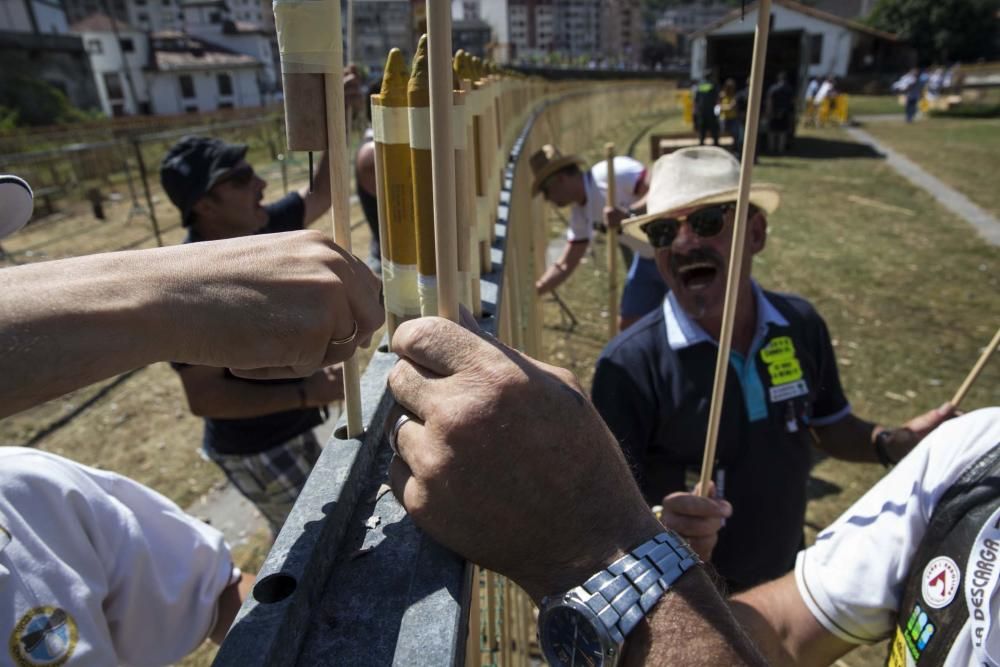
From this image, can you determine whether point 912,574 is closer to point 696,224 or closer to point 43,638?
point 696,224

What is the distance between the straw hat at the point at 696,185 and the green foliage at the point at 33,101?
133 ft

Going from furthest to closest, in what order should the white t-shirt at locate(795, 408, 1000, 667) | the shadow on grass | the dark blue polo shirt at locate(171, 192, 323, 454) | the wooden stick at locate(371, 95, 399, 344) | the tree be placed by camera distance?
1. the tree
2. the shadow on grass
3. the dark blue polo shirt at locate(171, 192, 323, 454)
4. the white t-shirt at locate(795, 408, 1000, 667)
5. the wooden stick at locate(371, 95, 399, 344)

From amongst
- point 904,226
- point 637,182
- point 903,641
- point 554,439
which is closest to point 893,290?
point 904,226

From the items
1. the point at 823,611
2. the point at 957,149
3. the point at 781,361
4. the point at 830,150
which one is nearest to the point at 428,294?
the point at 823,611

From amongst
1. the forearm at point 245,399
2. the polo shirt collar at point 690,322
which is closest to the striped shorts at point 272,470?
the forearm at point 245,399

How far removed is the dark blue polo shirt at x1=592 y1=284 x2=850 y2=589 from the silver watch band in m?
1.42

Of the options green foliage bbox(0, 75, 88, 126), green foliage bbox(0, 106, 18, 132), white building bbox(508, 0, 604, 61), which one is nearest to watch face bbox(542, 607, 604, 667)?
green foliage bbox(0, 106, 18, 132)

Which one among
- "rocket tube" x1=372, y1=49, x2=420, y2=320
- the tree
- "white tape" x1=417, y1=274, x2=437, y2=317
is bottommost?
"white tape" x1=417, y1=274, x2=437, y2=317

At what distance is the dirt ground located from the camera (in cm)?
479

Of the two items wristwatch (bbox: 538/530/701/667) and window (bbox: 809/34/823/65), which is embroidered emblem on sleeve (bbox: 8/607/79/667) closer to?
wristwatch (bbox: 538/530/701/667)

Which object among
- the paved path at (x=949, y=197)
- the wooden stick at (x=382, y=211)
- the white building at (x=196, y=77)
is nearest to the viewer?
the wooden stick at (x=382, y=211)

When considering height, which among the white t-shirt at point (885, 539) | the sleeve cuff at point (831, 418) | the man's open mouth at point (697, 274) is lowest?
the sleeve cuff at point (831, 418)

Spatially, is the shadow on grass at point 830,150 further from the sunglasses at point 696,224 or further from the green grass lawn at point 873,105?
the sunglasses at point 696,224

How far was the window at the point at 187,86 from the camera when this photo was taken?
6034 centimetres
